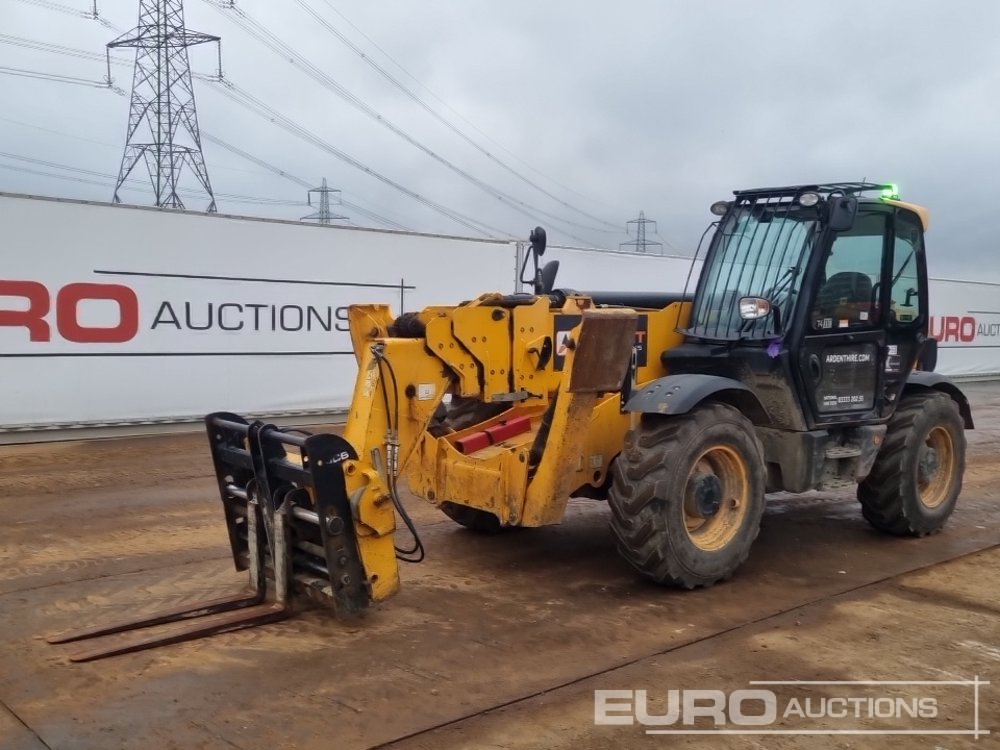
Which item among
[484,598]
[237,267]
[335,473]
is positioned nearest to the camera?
[335,473]

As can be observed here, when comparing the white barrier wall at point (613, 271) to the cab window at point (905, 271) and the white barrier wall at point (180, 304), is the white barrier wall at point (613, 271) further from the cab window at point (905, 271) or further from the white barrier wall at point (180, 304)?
the cab window at point (905, 271)

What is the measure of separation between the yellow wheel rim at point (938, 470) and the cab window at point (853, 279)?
1339 mm

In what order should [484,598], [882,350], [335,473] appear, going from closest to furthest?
[335,473] < [484,598] < [882,350]

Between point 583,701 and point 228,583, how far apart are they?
2.60 meters

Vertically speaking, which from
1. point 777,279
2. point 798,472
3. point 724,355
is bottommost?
point 798,472

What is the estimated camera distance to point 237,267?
12570 mm

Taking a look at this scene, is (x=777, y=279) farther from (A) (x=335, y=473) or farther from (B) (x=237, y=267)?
(B) (x=237, y=267)

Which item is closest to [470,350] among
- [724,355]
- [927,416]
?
[724,355]

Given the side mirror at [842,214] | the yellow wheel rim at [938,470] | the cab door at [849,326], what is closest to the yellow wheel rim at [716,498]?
the cab door at [849,326]

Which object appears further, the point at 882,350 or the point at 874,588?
the point at 882,350

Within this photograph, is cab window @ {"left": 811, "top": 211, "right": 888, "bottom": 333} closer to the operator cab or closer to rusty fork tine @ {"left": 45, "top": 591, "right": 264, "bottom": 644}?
the operator cab

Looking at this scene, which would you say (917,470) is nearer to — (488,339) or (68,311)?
(488,339)

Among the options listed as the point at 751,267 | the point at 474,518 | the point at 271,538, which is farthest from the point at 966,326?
the point at 271,538

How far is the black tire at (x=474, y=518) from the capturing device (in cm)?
701
